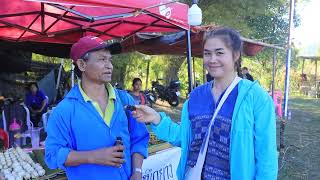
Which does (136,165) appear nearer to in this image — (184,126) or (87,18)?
(184,126)

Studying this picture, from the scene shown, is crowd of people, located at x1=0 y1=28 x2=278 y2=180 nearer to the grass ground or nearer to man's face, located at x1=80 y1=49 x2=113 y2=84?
man's face, located at x1=80 y1=49 x2=113 y2=84

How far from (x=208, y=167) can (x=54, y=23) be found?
450 cm

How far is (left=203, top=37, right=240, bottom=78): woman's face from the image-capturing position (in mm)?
1998

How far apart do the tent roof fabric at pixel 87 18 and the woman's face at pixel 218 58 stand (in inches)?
78.2

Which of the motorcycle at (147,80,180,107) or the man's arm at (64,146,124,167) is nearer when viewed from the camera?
the man's arm at (64,146,124,167)

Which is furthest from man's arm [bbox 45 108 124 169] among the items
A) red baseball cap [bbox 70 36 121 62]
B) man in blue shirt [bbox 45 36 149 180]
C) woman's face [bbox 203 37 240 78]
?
woman's face [bbox 203 37 240 78]

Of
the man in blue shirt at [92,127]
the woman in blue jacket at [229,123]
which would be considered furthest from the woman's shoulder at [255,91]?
the man in blue shirt at [92,127]

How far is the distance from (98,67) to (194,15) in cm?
277

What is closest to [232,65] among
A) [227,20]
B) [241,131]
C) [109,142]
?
[241,131]

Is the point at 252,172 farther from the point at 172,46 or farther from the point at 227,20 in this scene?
the point at 227,20

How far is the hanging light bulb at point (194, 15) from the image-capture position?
464 cm

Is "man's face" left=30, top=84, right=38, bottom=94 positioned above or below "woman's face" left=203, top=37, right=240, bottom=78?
below

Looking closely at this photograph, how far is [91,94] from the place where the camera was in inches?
87.0

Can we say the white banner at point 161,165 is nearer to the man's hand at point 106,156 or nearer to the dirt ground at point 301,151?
the man's hand at point 106,156
